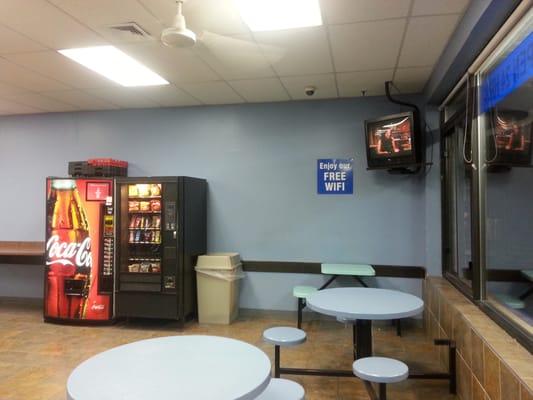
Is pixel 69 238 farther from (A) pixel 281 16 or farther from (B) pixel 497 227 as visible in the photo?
(B) pixel 497 227

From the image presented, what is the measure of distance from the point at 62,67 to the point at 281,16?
2428 millimetres

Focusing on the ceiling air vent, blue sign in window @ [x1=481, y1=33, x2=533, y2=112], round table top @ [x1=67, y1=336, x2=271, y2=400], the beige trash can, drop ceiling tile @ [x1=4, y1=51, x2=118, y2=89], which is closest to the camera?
round table top @ [x1=67, y1=336, x2=271, y2=400]

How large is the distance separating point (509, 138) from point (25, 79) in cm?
483

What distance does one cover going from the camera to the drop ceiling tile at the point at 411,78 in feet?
12.7

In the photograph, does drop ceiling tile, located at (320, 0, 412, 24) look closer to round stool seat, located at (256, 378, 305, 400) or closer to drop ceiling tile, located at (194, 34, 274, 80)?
drop ceiling tile, located at (194, 34, 274, 80)

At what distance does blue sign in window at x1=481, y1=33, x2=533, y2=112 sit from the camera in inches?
86.7

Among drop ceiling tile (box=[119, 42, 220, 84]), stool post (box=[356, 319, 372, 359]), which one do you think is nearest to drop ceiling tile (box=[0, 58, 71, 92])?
drop ceiling tile (box=[119, 42, 220, 84])

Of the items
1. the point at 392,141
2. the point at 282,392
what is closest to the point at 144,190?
the point at 392,141

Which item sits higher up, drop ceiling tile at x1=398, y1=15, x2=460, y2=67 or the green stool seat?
drop ceiling tile at x1=398, y1=15, x2=460, y2=67

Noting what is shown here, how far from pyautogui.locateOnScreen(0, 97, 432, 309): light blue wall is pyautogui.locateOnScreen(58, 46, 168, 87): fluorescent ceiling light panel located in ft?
3.70

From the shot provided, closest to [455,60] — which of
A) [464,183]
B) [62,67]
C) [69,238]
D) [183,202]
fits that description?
[464,183]

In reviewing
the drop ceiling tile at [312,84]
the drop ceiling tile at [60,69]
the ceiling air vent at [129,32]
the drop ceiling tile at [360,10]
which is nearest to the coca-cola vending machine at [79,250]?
the drop ceiling tile at [60,69]

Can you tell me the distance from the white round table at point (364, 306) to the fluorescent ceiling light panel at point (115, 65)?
9.29 feet

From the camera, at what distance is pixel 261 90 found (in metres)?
4.52
